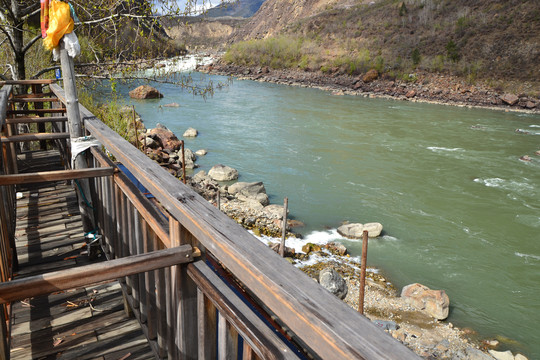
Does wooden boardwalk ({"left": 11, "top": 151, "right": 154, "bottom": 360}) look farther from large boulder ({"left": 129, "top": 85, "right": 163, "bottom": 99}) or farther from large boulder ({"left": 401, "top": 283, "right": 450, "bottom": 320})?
large boulder ({"left": 129, "top": 85, "right": 163, "bottom": 99})

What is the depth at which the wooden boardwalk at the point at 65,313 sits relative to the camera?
2244 mm

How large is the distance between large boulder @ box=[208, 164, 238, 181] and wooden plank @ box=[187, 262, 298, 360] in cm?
1221

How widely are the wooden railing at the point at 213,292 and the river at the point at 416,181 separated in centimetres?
669

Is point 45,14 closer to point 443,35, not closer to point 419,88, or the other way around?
point 419,88

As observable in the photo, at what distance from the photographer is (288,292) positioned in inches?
37.5

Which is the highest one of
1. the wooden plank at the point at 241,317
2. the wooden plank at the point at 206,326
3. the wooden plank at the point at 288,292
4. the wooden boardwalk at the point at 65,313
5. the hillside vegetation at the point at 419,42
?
the hillside vegetation at the point at 419,42

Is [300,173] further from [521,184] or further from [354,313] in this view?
[354,313]

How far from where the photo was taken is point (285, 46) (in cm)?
5488

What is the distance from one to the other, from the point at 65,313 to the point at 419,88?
38270 mm

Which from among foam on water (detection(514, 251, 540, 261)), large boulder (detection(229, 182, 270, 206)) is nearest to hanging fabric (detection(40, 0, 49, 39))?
large boulder (detection(229, 182, 270, 206))

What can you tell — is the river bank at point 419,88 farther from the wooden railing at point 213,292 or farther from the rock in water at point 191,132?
the wooden railing at point 213,292

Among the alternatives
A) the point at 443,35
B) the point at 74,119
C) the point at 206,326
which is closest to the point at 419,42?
the point at 443,35

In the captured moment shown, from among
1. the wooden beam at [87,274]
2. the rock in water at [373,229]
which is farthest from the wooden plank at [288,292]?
the rock in water at [373,229]

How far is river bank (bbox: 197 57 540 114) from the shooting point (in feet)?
102
